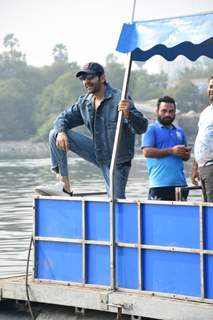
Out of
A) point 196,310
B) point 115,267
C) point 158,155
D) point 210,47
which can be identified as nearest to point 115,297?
point 115,267

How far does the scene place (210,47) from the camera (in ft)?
29.2

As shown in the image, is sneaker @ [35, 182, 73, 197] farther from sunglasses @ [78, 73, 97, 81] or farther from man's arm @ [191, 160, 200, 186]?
man's arm @ [191, 160, 200, 186]

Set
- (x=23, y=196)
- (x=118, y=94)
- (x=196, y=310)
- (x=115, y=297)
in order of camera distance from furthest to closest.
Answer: (x=23, y=196)
(x=118, y=94)
(x=115, y=297)
(x=196, y=310)

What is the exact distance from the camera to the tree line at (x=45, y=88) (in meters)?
109

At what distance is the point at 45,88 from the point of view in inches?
5084

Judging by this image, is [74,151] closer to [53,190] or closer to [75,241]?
[53,190]

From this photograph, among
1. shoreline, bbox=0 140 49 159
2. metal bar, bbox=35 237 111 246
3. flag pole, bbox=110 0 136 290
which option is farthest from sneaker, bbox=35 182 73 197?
shoreline, bbox=0 140 49 159

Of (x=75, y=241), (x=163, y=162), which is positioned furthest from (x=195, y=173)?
(x=75, y=241)

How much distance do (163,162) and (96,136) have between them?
2.04 ft

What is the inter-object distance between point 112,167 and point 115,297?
98 cm

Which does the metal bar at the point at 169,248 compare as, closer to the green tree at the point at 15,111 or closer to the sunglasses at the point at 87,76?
the sunglasses at the point at 87,76

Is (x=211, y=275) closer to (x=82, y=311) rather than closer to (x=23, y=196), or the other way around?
(x=82, y=311)

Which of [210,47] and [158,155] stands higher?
[210,47]

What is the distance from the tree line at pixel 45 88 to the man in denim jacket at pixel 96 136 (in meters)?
82.6
